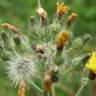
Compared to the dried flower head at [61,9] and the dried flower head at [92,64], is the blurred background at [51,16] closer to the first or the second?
the dried flower head at [61,9]

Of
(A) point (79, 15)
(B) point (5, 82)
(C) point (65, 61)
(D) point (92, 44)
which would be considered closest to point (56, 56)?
(C) point (65, 61)

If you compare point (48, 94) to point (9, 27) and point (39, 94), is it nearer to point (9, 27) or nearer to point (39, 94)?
point (39, 94)

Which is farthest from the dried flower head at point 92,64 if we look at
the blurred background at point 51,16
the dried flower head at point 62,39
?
the blurred background at point 51,16

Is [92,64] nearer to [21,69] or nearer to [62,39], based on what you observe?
[62,39]

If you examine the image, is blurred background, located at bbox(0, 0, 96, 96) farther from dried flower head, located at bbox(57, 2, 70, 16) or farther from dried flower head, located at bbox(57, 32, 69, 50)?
dried flower head, located at bbox(57, 32, 69, 50)

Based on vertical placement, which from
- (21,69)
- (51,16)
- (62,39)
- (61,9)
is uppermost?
(51,16)

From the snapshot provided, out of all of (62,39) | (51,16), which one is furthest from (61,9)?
(51,16)
